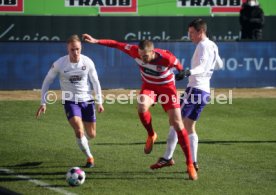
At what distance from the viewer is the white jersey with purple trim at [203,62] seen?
13.8 m

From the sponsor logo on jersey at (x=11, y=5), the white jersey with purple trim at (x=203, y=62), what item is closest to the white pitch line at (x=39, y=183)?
the white jersey with purple trim at (x=203, y=62)

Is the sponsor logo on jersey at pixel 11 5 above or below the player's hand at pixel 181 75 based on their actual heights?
below

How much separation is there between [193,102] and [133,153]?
2.52 meters

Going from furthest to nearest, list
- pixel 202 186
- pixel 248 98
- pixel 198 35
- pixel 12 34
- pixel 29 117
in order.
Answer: pixel 12 34, pixel 248 98, pixel 29 117, pixel 198 35, pixel 202 186

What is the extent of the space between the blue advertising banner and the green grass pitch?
8.31 ft

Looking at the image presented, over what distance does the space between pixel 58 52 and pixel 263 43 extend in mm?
6680

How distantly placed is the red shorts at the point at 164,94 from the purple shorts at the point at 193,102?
250 mm

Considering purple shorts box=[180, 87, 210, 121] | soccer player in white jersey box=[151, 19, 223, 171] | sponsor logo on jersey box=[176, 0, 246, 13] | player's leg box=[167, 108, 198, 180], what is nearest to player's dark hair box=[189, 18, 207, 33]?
soccer player in white jersey box=[151, 19, 223, 171]

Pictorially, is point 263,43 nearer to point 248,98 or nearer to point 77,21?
point 248,98

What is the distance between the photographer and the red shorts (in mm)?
13859

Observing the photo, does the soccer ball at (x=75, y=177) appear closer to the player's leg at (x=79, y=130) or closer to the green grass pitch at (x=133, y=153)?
the green grass pitch at (x=133, y=153)

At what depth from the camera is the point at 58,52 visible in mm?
26688

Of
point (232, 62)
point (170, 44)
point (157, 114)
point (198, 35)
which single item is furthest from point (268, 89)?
point (198, 35)

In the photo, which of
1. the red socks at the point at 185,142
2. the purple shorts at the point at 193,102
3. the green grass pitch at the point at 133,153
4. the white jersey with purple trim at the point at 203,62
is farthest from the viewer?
the purple shorts at the point at 193,102
